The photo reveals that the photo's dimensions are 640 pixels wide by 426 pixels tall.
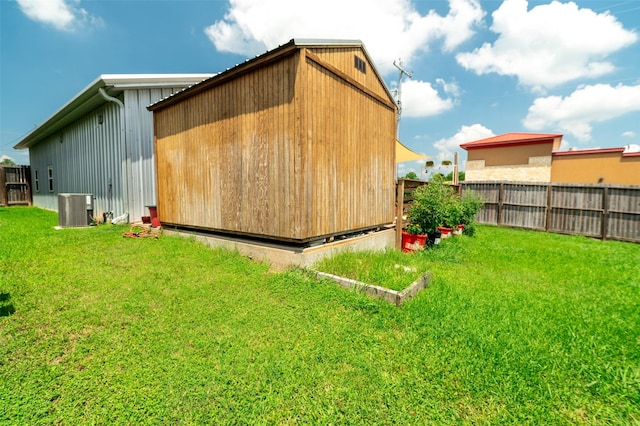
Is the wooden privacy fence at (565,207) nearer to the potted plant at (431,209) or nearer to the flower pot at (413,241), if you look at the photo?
the potted plant at (431,209)

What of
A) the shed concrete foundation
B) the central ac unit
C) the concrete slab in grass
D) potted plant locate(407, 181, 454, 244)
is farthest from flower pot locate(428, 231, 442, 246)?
the central ac unit

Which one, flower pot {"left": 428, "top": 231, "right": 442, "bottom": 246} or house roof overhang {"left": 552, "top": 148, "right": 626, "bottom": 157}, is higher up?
house roof overhang {"left": 552, "top": 148, "right": 626, "bottom": 157}

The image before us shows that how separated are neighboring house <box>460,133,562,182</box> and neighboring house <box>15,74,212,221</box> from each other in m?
14.3

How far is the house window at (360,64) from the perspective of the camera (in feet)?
17.4

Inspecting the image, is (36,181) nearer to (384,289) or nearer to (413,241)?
(413,241)

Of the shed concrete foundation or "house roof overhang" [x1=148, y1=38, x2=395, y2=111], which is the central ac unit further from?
"house roof overhang" [x1=148, y1=38, x2=395, y2=111]


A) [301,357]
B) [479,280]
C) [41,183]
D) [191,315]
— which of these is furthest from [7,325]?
[41,183]

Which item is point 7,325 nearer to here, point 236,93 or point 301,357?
point 301,357

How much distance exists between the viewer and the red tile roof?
13352 millimetres

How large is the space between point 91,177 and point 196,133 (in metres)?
7.83

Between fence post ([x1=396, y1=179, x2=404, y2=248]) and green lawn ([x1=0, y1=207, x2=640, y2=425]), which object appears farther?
fence post ([x1=396, y1=179, x2=404, y2=248])

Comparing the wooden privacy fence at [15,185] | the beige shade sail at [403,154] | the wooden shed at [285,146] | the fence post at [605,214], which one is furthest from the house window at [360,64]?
the wooden privacy fence at [15,185]

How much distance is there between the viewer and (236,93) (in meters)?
4.91

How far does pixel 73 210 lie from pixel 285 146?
7.15 meters
